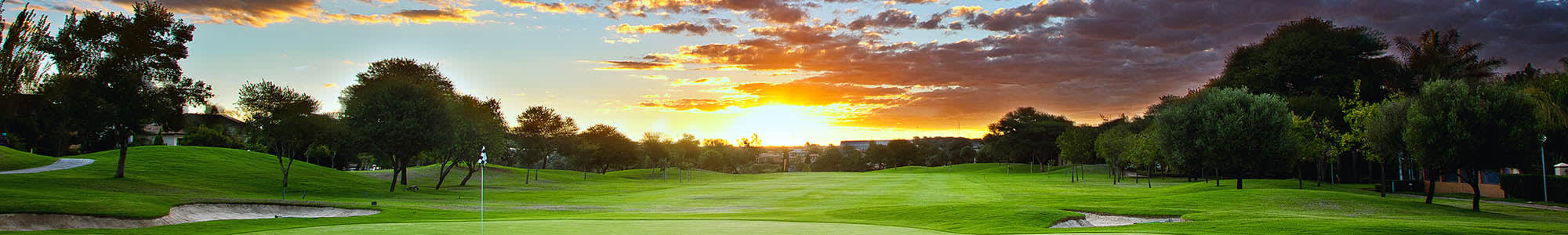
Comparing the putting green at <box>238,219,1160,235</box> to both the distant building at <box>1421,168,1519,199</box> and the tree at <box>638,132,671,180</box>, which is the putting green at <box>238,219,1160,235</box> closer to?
the distant building at <box>1421,168,1519,199</box>

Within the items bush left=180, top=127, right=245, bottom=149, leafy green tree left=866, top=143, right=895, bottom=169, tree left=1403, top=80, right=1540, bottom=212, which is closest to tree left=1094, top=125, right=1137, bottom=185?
tree left=1403, top=80, right=1540, bottom=212

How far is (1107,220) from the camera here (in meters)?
30.7

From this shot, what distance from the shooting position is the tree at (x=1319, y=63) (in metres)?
72.8

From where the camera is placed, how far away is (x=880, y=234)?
785 inches

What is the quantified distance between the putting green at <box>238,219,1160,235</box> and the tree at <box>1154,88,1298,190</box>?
107ft

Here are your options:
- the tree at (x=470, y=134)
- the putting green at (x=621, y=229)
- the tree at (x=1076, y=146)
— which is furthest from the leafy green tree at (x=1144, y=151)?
the tree at (x=470, y=134)

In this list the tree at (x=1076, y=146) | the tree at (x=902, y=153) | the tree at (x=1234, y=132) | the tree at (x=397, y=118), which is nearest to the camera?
the tree at (x=1234, y=132)

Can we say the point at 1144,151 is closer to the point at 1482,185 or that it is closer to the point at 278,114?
the point at 1482,185

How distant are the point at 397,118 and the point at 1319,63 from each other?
7584 centimetres

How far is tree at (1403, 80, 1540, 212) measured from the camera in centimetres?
3256

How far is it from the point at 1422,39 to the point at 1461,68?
3569mm

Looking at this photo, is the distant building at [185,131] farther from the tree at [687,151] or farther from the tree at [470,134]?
the tree at [687,151]

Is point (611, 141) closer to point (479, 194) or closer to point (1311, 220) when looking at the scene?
point (479, 194)

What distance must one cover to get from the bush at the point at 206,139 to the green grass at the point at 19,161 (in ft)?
97.2
